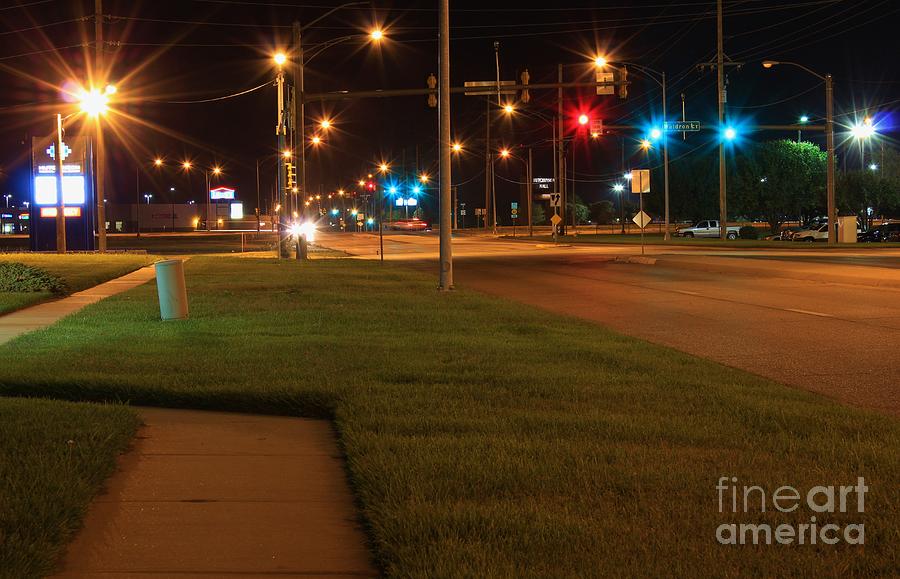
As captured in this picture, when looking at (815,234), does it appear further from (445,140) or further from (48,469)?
(48,469)

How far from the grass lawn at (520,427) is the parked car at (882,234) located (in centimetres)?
5827

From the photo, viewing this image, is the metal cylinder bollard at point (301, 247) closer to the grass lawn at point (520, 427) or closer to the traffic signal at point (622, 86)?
the traffic signal at point (622, 86)

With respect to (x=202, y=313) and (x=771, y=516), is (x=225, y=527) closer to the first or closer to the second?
(x=771, y=516)

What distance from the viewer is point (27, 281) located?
71.9 ft

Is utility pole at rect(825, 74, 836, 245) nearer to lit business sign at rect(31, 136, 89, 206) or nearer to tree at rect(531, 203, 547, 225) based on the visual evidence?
lit business sign at rect(31, 136, 89, 206)

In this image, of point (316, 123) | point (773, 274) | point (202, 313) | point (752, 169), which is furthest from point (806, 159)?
point (202, 313)

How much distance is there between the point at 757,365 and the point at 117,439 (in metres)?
7.16

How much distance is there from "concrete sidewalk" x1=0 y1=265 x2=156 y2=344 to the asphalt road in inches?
335

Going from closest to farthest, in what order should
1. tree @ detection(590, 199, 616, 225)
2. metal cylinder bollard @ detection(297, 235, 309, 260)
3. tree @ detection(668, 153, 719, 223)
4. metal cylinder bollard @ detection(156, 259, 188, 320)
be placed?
metal cylinder bollard @ detection(156, 259, 188, 320)
metal cylinder bollard @ detection(297, 235, 309, 260)
tree @ detection(668, 153, 719, 223)
tree @ detection(590, 199, 616, 225)

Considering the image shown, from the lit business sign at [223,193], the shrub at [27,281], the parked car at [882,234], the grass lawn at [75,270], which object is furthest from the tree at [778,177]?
the lit business sign at [223,193]

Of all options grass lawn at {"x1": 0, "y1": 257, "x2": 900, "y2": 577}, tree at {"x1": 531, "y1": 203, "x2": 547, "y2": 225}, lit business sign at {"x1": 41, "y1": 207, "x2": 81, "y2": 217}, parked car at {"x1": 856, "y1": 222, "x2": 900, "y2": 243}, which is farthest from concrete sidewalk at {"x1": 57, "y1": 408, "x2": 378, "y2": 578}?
tree at {"x1": 531, "y1": 203, "x2": 547, "y2": 225}

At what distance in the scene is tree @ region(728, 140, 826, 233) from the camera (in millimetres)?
81875

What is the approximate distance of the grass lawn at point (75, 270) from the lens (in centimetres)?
1955

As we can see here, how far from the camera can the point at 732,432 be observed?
7.24 m
